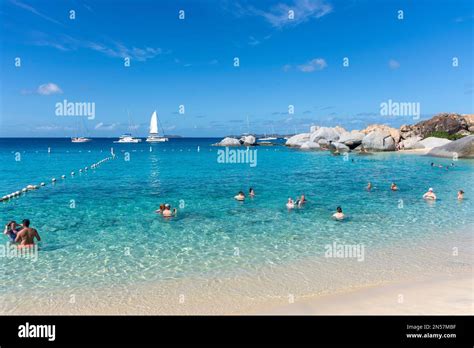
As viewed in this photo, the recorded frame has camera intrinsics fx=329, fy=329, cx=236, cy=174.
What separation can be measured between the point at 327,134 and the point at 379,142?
57.5 feet

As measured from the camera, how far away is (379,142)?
81.2 meters

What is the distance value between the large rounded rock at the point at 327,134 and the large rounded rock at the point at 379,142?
11.4 meters

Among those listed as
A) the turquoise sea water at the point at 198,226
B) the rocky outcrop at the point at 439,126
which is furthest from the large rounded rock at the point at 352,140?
the turquoise sea water at the point at 198,226

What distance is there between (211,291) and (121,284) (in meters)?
3.10

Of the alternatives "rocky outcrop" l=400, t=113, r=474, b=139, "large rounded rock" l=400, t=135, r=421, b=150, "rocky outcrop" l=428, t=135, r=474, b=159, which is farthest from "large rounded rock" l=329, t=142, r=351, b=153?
"rocky outcrop" l=400, t=113, r=474, b=139

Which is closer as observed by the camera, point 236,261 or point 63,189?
point 236,261

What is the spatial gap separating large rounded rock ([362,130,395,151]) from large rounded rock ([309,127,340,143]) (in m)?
11.4

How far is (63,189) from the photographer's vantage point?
103ft

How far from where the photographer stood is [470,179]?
1368 inches

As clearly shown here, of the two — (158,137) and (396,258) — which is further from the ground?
(158,137)
